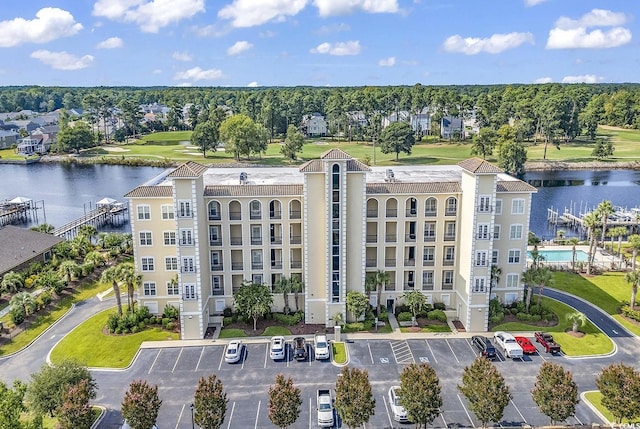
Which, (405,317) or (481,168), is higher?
(481,168)

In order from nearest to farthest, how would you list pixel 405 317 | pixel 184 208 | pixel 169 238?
pixel 184 208, pixel 405 317, pixel 169 238

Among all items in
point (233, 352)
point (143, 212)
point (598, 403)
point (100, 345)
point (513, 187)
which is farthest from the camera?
point (513, 187)

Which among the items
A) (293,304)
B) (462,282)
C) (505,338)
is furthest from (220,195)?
(505,338)

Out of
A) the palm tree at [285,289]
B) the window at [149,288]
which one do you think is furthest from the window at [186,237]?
the palm tree at [285,289]

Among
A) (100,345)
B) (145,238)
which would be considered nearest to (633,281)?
(145,238)

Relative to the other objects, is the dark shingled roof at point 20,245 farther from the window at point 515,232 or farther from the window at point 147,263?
the window at point 515,232

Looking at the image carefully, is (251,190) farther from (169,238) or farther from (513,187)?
(513,187)

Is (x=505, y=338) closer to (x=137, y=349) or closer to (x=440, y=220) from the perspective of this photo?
(x=440, y=220)
